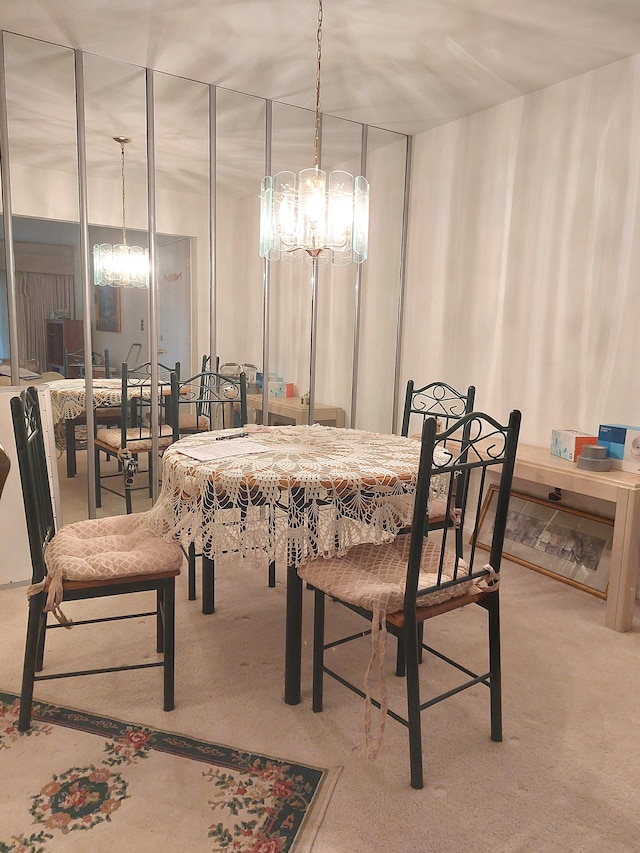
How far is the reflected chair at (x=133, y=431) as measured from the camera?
327cm

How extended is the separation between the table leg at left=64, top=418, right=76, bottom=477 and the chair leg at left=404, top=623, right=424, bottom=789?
225cm

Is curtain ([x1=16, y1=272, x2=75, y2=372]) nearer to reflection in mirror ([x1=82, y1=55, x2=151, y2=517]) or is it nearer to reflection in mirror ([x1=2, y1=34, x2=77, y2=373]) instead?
reflection in mirror ([x1=2, y1=34, x2=77, y2=373])

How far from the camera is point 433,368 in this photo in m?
4.12

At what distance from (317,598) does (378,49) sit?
249cm

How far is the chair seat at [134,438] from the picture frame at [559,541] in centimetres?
178

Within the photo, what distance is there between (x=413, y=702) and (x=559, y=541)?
1.90 metres

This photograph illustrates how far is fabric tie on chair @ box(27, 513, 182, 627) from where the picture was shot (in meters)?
1.76

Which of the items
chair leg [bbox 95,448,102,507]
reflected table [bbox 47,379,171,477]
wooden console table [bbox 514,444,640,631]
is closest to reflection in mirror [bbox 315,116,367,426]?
reflected table [bbox 47,379,171,477]

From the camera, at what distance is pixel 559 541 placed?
3193mm

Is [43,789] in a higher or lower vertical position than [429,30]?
lower

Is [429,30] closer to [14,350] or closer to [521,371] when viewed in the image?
[521,371]

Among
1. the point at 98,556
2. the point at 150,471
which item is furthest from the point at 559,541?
the point at 98,556

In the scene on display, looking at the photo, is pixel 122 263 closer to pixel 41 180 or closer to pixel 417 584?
pixel 41 180

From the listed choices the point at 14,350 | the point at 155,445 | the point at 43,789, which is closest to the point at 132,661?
the point at 43,789
